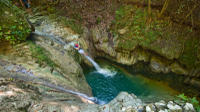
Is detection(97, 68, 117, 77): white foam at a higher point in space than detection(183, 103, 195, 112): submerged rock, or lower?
lower

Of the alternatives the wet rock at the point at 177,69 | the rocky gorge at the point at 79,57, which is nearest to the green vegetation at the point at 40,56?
the rocky gorge at the point at 79,57

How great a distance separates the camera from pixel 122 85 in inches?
242

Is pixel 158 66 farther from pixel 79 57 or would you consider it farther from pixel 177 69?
pixel 79 57

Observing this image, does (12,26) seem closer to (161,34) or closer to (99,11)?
(99,11)

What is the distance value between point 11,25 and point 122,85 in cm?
577

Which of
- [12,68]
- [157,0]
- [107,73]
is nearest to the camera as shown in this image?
[12,68]

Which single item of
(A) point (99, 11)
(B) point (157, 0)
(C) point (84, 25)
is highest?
(B) point (157, 0)

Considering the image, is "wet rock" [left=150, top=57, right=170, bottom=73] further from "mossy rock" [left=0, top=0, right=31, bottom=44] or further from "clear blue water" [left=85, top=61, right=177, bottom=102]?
"mossy rock" [left=0, top=0, right=31, bottom=44]

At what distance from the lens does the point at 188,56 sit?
516cm

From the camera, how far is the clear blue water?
5.59m

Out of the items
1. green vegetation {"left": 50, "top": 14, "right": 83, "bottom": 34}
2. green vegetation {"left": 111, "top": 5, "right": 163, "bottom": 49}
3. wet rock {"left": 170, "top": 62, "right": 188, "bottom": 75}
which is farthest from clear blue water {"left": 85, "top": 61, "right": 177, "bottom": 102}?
green vegetation {"left": 50, "top": 14, "right": 83, "bottom": 34}

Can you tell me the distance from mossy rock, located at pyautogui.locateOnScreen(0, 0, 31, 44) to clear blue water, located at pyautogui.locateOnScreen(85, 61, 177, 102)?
12.8 ft

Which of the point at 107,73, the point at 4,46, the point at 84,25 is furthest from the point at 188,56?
the point at 4,46

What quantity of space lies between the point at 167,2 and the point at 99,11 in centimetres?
381
